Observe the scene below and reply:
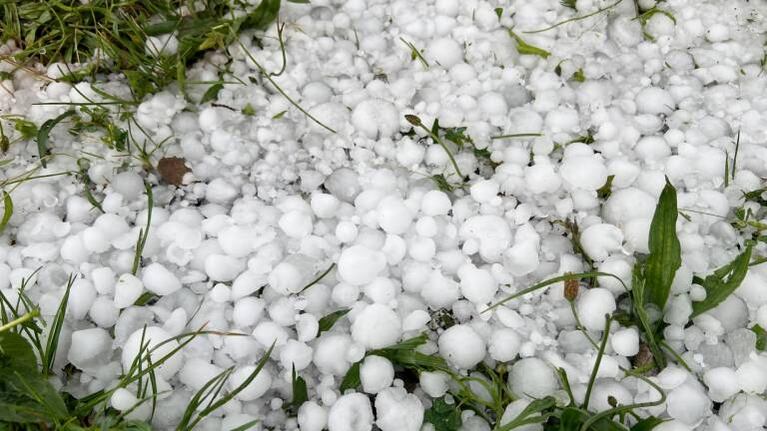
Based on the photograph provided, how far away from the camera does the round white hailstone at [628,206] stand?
998 millimetres

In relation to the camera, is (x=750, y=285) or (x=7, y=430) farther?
(x=750, y=285)

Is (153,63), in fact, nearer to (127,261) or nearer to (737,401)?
(127,261)

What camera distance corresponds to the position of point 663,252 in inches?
35.5

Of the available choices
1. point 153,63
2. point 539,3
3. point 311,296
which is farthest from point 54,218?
point 539,3

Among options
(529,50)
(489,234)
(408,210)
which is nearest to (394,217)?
(408,210)

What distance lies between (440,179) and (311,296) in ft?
0.91

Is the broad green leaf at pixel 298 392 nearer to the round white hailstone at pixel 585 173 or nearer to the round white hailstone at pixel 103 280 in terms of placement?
the round white hailstone at pixel 103 280

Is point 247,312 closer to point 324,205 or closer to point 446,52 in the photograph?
point 324,205

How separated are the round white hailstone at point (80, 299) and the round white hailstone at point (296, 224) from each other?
28 centimetres

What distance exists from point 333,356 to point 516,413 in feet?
0.79

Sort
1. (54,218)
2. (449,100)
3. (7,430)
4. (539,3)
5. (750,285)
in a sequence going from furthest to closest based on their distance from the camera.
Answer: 1. (539,3)
2. (449,100)
3. (54,218)
4. (750,285)
5. (7,430)

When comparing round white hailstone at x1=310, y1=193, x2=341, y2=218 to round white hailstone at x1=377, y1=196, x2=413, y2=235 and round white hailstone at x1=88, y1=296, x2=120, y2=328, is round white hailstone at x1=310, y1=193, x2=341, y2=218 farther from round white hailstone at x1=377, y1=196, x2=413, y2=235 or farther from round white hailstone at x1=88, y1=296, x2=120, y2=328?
round white hailstone at x1=88, y1=296, x2=120, y2=328

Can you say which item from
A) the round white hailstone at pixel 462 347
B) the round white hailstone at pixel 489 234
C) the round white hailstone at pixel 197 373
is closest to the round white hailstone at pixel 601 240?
the round white hailstone at pixel 489 234

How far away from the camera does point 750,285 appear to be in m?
0.93
